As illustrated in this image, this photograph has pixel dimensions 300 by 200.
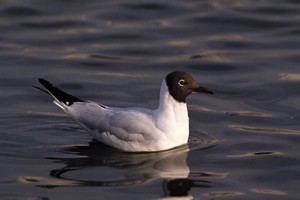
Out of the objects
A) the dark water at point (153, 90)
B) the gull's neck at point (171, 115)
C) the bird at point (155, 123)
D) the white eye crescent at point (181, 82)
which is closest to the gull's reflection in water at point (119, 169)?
the dark water at point (153, 90)

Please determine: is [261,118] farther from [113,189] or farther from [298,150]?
[113,189]

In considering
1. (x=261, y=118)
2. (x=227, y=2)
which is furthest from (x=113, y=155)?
(x=227, y=2)

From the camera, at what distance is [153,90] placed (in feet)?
47.9

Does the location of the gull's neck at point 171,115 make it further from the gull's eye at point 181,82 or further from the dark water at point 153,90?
the dark water at point 153,90

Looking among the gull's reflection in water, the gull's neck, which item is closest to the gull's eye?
the gull's neck

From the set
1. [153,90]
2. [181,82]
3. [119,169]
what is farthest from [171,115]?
[153,90]

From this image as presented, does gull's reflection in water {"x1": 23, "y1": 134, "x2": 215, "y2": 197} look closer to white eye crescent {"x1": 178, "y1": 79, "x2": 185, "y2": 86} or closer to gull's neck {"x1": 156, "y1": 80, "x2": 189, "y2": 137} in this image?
gull's neck {"x1": 156, "y1": 80, "x2": 189, "y2": 137}

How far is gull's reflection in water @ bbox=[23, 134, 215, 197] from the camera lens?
11.0 m

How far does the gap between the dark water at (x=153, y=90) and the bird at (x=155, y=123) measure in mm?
135

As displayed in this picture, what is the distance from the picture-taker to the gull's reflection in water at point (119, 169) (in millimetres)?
11000

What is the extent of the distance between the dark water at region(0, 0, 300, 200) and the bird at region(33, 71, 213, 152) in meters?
0.14

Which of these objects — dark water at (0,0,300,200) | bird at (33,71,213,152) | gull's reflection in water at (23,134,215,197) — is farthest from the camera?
bird at (33,71,213,152)

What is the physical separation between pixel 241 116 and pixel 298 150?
1.46 m

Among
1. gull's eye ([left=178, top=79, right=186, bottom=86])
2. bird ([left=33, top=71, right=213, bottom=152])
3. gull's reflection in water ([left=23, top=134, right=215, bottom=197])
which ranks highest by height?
gull's eye ([left=178, top=79, right=186, bottom=86])
